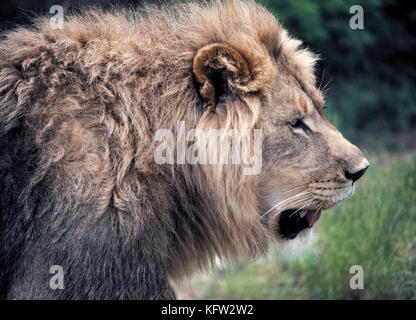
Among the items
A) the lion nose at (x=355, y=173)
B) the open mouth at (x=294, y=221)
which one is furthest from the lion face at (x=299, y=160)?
the open mouth at (x=294, y=221)

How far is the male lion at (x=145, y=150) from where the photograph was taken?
2.86 metres

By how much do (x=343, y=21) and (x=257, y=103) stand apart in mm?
5505

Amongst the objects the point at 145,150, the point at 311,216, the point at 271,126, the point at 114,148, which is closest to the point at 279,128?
the point at 271,126

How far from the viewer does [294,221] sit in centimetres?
352

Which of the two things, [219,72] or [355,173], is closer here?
[219,72]

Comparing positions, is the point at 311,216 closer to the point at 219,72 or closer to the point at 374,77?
the point at 219,72

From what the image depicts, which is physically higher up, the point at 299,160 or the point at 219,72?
the point at 219,72

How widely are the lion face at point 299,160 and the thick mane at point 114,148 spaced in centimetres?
12

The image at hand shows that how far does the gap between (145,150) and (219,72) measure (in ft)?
1.98

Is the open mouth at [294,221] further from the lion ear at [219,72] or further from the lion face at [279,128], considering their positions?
the lion ear at [219,72]

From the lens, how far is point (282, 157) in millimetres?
3195

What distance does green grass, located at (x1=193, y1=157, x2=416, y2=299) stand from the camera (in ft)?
14.9

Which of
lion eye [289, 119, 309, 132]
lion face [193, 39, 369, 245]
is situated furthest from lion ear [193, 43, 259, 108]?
lion eye [289, 119, 309, 132]

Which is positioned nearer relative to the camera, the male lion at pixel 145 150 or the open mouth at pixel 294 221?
the male lion at pixel 145 150
